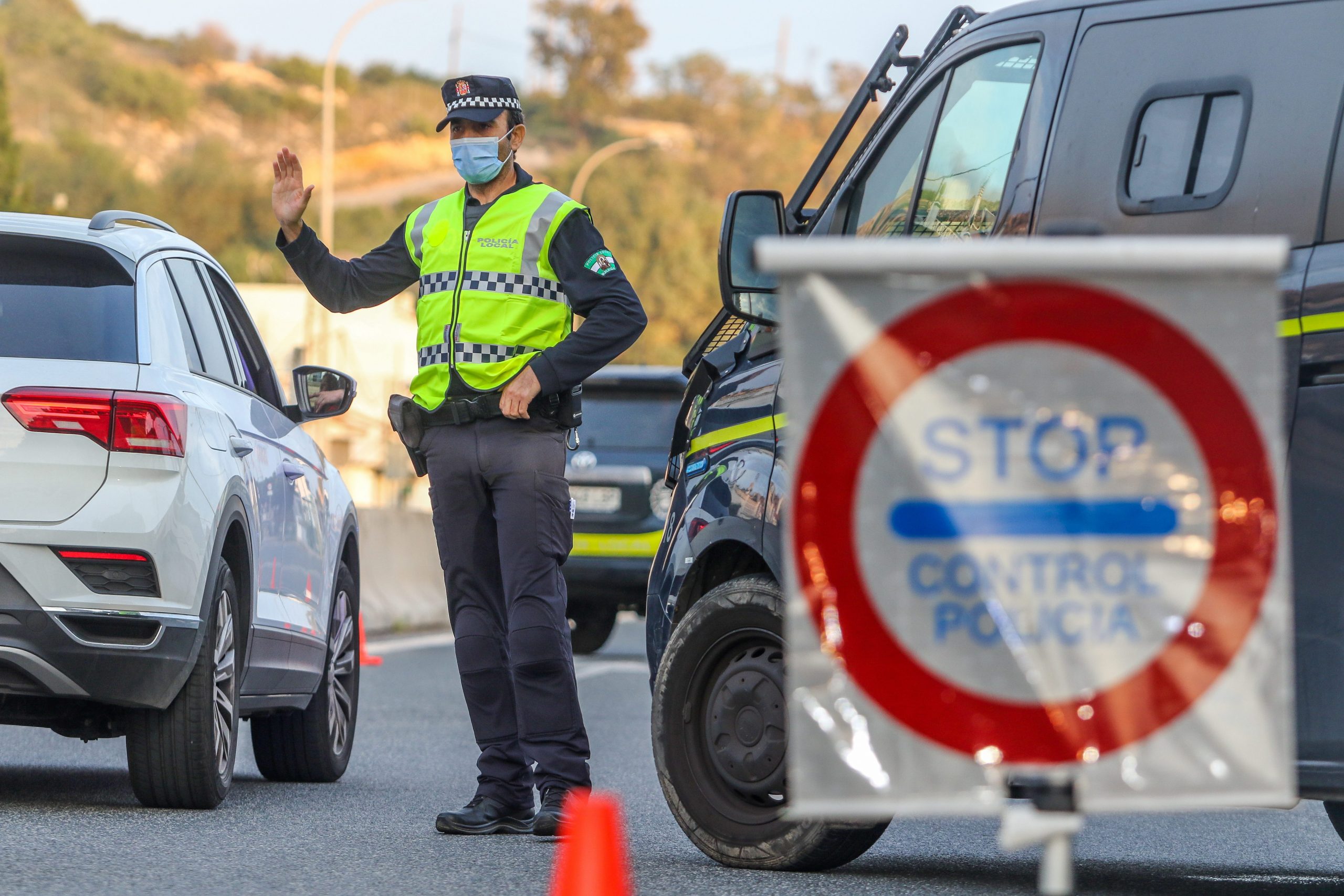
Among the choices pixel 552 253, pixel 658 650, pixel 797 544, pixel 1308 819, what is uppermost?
pixel 552 253

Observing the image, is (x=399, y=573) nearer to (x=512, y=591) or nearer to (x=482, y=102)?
(x=482, y=102)

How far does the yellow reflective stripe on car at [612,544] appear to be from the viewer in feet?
53.5

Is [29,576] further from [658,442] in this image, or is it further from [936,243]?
[658,442]

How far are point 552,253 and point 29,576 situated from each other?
1776mm

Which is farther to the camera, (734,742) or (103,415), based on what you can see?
(103,415)

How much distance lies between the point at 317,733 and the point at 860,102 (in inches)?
129

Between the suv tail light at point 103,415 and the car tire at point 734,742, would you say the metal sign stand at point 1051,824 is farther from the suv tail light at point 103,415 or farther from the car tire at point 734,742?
the suv tail light at point 103,415

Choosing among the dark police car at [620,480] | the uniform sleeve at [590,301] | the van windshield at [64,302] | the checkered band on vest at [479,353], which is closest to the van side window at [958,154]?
the uniform sleeve at [590,301]

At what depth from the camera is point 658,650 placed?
6250 millimetres

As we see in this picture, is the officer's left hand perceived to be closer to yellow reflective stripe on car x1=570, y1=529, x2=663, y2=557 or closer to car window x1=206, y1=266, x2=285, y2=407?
car window x1=206, y1=266, x2=285, y2=407

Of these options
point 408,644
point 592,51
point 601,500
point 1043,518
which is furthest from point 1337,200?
point 592,51

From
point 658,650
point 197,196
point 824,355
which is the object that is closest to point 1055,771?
point 824,355

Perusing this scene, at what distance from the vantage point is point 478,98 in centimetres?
663

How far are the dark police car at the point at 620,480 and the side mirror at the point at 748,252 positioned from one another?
10594mm
